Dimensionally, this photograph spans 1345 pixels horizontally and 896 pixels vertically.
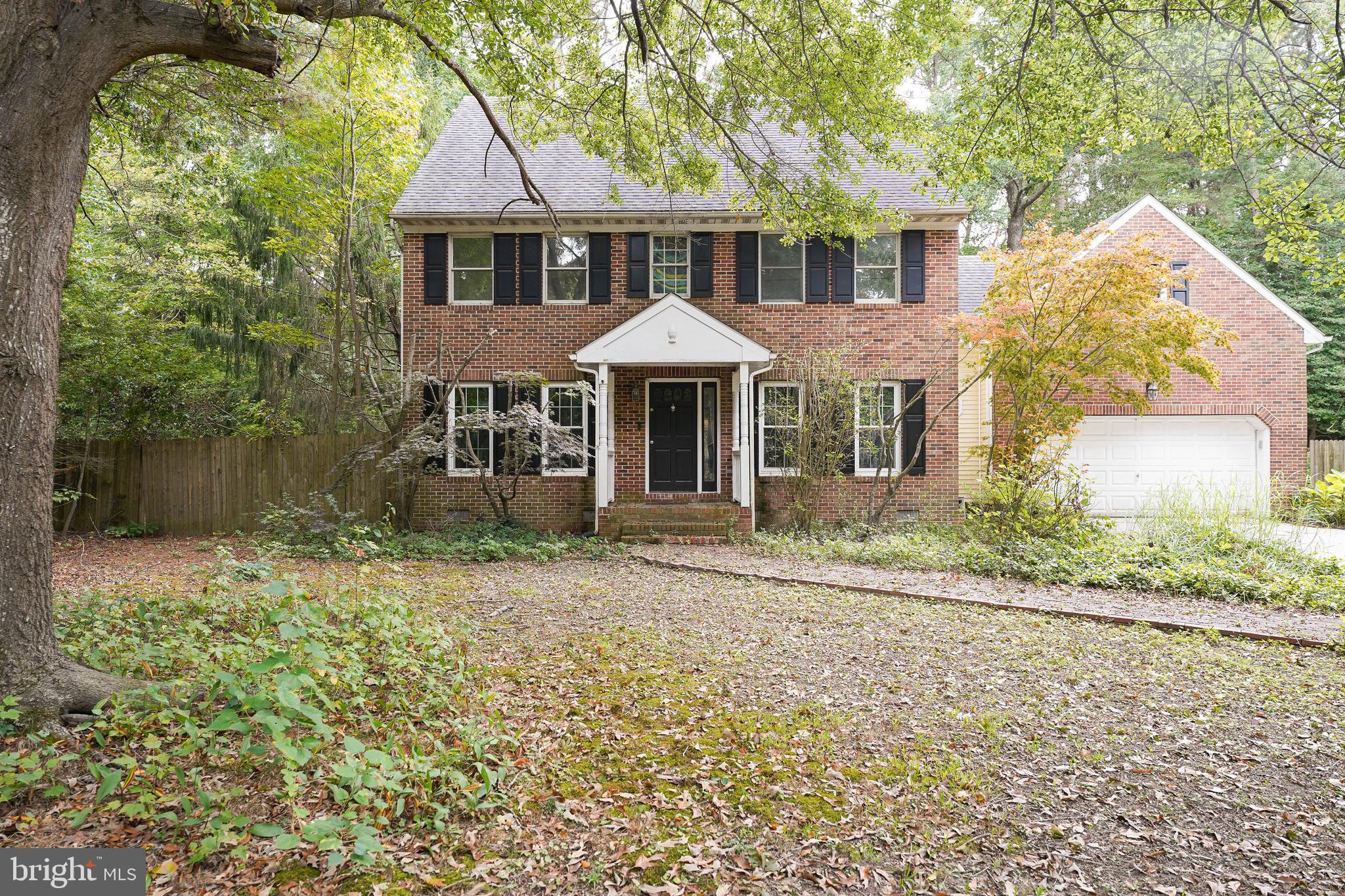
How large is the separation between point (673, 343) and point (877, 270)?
13.5ft

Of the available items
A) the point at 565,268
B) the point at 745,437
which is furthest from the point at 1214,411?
the point at 565,268

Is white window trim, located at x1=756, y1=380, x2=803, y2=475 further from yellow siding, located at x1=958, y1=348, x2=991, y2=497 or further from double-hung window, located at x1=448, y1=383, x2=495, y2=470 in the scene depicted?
double-hung window, located at x1=448, y1=383, x2=495, y2=470

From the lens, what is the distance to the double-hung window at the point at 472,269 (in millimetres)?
12125

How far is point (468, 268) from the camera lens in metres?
12.1

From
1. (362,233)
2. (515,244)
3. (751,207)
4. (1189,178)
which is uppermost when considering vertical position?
(1189,178)

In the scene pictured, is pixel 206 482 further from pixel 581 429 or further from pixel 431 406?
pixel 581 429

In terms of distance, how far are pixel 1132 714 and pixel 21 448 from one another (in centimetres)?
604

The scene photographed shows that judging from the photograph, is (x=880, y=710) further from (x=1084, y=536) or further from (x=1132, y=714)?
Result: (x=1084, y=536)

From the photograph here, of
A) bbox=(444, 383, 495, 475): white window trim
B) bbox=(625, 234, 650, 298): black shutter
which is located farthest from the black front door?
bbox=(444, 383, 495, 475): white window trim

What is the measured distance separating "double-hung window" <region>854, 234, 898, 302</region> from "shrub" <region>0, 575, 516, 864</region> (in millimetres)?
10149

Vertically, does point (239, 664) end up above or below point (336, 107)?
below

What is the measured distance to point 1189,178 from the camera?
20.9 meters

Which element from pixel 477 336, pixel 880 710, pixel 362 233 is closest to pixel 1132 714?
pixel 880 710

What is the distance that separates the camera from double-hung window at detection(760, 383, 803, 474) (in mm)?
11602
